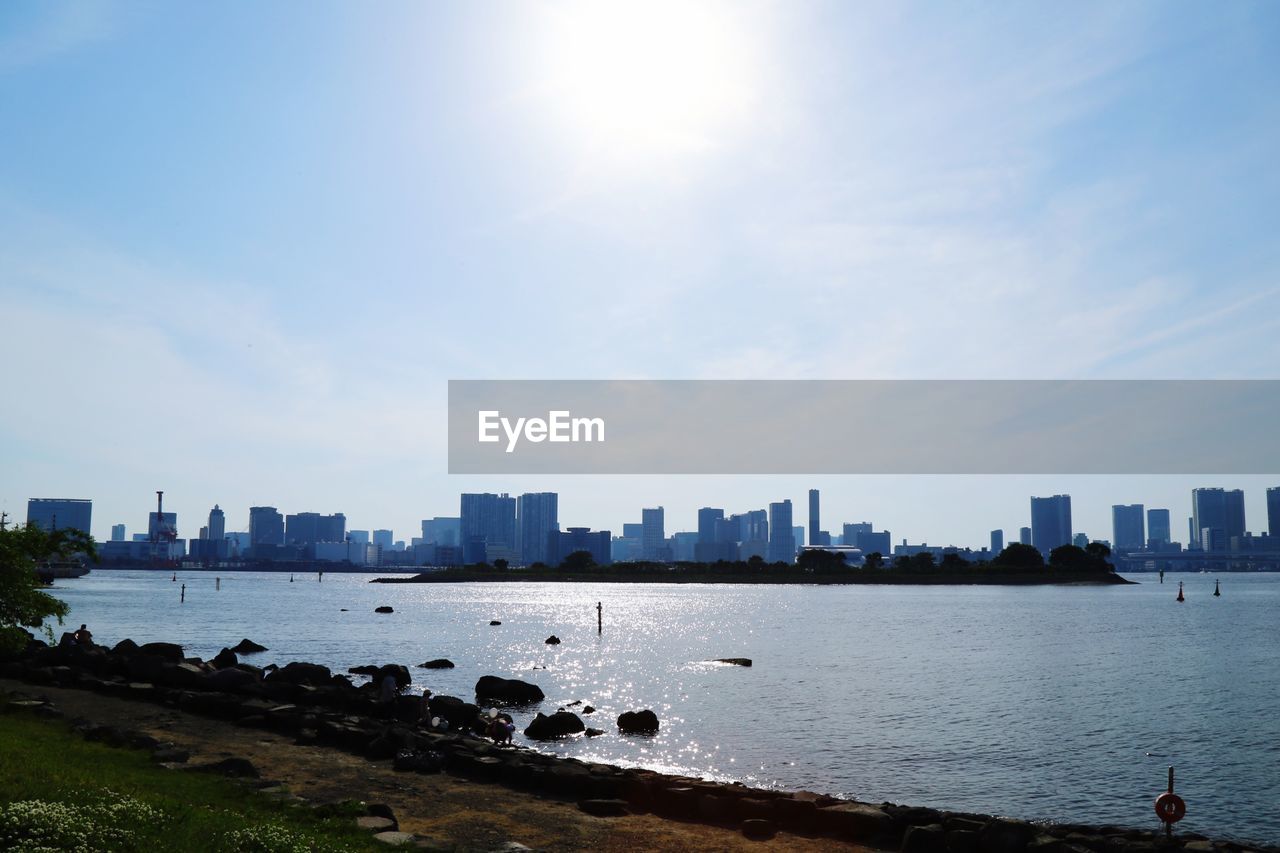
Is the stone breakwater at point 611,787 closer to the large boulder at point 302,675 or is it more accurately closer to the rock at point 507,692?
the large boulder at point 302,675

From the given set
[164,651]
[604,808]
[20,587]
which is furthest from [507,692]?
[604,808]

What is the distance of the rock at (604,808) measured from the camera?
2215 centimetres

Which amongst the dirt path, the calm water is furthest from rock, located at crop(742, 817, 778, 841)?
the calm water

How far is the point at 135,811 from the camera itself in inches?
576

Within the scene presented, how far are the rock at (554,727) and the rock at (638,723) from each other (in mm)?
1875

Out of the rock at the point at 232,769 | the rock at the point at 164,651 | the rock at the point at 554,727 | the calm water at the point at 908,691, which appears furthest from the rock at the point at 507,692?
the rock at the point at 232,769

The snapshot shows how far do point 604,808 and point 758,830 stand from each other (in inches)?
147

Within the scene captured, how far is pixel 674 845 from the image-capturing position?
64.7 feet

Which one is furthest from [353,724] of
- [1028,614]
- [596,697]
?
[1028,614]

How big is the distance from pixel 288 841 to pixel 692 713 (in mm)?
34641

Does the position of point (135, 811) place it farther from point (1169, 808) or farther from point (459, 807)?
point (1169, 808)

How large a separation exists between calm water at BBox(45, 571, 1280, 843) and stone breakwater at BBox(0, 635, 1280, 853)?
23.1 feet

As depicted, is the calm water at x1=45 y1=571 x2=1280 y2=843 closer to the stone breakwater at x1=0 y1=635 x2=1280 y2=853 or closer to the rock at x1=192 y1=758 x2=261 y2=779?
the stone breakwater at x1=0 y1=635 x2=1280 y2=853

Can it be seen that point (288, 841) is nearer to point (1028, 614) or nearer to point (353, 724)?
point (353, 724)
